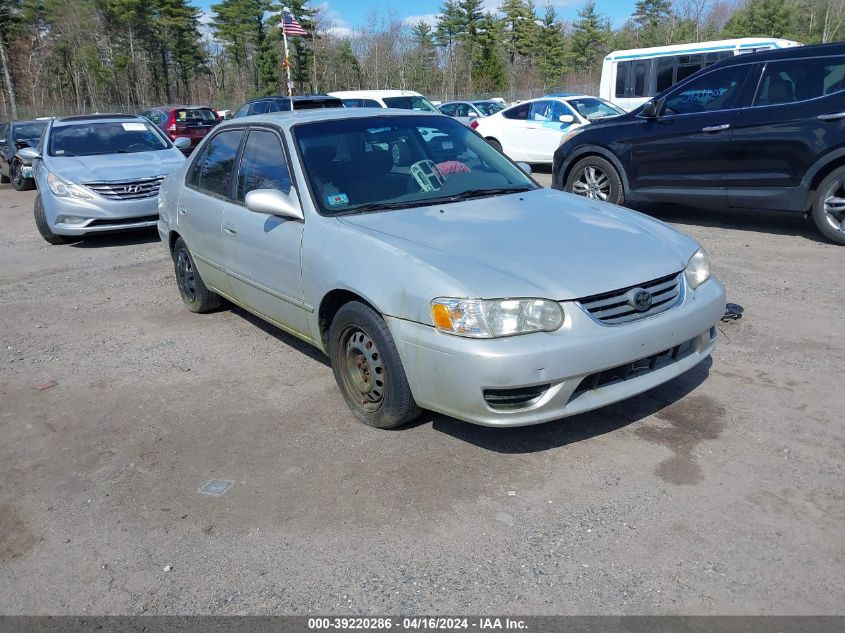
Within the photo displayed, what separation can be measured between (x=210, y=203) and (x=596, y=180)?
547cm

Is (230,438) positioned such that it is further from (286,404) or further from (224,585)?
(224,585)

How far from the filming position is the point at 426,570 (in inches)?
109

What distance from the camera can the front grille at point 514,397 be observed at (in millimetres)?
3211

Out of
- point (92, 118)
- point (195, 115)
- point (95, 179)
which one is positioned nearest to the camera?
point (95, 179)

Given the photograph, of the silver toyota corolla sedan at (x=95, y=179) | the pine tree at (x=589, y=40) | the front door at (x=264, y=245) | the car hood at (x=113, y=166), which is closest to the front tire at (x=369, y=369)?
the front door at (x=264, y=245)

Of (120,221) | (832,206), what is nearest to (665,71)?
(832,206)

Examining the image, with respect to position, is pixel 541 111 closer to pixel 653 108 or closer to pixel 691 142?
pixel 653 108

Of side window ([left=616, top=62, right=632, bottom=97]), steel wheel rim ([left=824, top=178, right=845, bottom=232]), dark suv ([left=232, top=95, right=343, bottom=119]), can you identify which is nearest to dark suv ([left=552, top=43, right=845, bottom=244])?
steel wheel rim ([left=824, top=178, right=845, bottom=232])

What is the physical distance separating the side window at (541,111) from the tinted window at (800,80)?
7.10m

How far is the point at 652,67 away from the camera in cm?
2091

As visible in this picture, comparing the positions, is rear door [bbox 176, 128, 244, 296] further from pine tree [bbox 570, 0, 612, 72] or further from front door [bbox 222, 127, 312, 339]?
pine tree [bbox 570, 0, 612, 72]

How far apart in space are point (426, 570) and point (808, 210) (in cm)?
634

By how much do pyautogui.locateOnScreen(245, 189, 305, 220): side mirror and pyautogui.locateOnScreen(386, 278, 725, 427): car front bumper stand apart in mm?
1073

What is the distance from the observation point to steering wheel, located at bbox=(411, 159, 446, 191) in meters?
4.41
